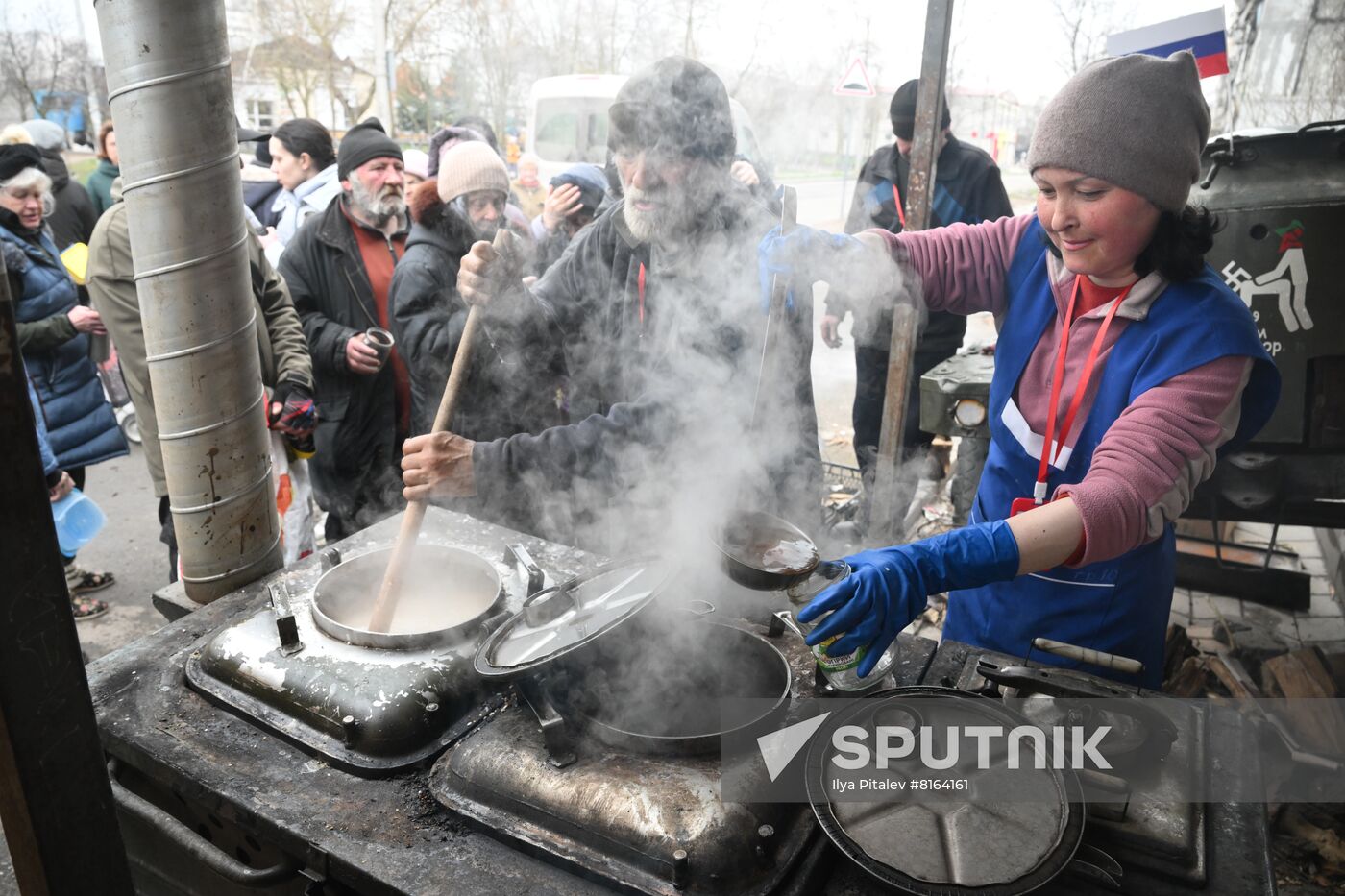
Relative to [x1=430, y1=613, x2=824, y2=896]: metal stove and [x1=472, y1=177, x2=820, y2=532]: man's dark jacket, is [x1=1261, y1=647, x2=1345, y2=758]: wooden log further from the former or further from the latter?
[x1=430, y1=613, x2=824, y2=896]: metal stove

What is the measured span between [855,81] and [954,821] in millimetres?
4424

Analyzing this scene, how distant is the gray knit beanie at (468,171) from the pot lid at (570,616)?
9.20 ft

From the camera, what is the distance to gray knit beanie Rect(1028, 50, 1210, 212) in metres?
1.79

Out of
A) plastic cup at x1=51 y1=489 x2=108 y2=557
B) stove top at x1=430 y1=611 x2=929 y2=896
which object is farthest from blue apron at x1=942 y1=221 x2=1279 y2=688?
plastic cup at x1=51 y1=489 x2=108 y2=557

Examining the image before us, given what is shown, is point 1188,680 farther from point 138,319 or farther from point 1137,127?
point 138,319

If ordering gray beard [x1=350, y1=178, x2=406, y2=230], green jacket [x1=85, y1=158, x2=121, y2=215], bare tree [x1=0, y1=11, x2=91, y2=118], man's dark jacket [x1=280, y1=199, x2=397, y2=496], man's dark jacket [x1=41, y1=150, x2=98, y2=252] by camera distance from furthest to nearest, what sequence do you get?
1. bare tree [x1=0, y1=11, x2=91, y2=118]
2. green jacket [x1=85, y1=158, x2=121, y2=215]
3. man's dark jacket [x1=41, y1=150, x2=98, y2=252]
4. gray beard [x1=350, y1=178, x2=406, y2=230]
5. man's dark jacket [x1=280, y1=199, x2=397, y2=496]

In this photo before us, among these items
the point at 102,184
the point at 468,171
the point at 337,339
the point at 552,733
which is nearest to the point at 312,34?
the point at 102,184

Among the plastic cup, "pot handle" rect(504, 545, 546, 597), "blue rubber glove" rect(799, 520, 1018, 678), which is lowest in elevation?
the plastic cup

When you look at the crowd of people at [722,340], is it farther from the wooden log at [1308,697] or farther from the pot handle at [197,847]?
the wooden log at [1308,697]

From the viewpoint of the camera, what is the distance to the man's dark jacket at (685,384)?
8.54 feet

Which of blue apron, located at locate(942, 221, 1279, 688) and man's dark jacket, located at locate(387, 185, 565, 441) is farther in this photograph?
man's dark jacket, located at locate(387, 185, 565, 441)

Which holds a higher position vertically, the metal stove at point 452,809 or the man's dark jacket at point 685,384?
the man's dark jacket at point 685,384

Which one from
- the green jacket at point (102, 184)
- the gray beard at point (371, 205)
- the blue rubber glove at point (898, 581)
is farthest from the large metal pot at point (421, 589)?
the green jacket at point (102, 184)

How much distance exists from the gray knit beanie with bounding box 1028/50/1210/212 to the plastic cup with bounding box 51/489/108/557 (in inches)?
181
